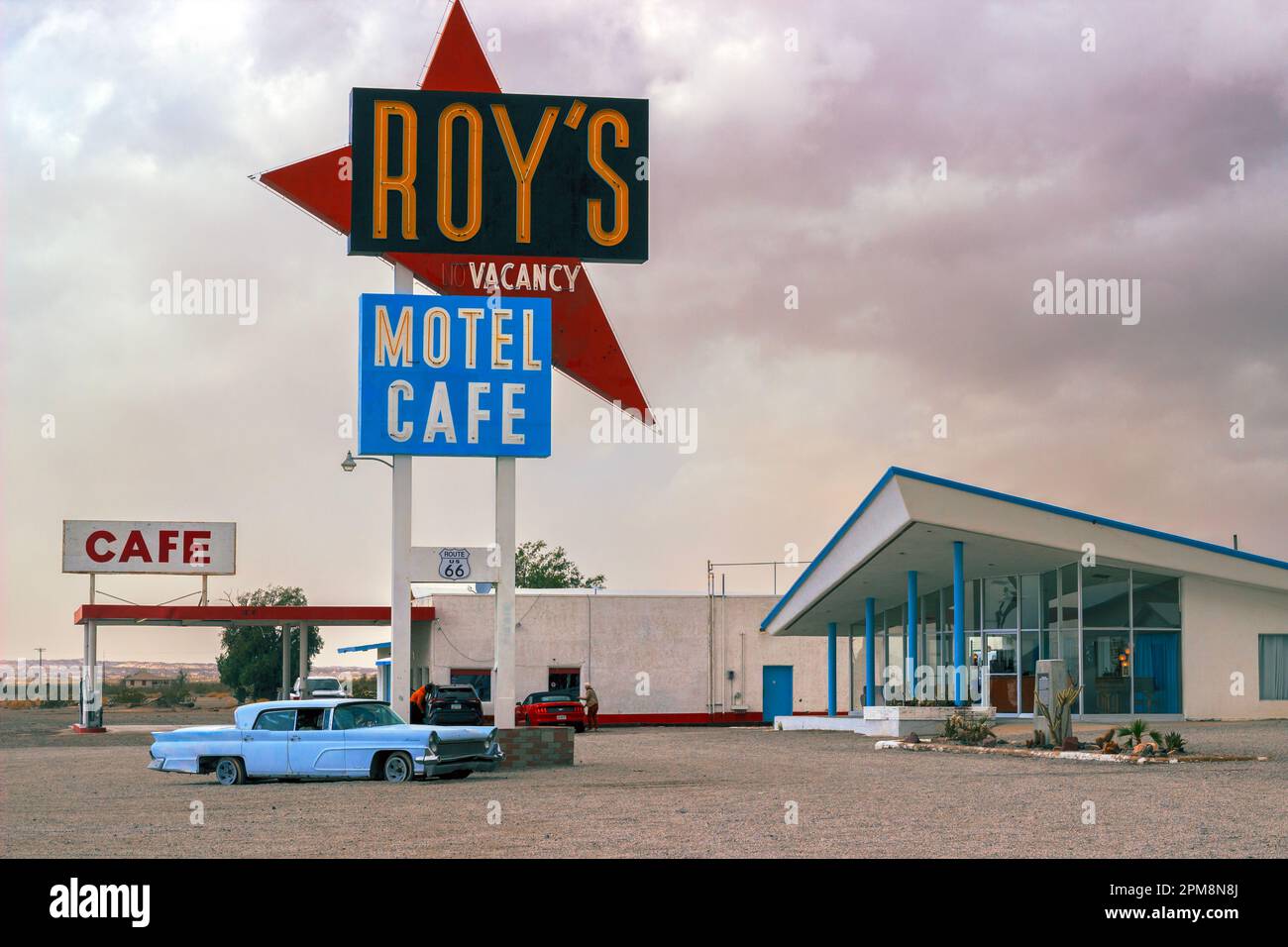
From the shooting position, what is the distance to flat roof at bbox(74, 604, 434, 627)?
165 feet

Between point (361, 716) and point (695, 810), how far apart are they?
741 centimetres

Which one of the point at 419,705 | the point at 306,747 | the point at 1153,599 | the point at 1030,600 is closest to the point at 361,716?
the point at 306,747

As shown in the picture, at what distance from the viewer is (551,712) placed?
42969mm

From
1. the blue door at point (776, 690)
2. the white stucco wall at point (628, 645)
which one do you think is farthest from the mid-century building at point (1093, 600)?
the blue door at point (776, 690)

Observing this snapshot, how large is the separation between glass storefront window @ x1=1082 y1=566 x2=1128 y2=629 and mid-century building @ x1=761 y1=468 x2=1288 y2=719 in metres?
0.03

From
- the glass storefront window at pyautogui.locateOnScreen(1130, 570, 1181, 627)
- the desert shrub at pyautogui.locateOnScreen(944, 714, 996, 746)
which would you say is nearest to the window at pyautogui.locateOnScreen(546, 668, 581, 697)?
the glass storefront window at pyautogui.locateOnScreen(1130, 570, 1181, 627)

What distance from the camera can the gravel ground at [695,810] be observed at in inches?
527

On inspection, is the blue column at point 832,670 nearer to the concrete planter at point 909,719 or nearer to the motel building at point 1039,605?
the motel building at point 1039,605

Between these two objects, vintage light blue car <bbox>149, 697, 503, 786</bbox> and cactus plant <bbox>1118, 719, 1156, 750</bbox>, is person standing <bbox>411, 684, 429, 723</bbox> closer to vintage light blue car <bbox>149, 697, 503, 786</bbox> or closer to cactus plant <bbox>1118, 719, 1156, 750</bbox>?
vintage light blue car <bbox>149, 697, 503, 786</bbox>

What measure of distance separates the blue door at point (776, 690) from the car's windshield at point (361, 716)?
3948cm

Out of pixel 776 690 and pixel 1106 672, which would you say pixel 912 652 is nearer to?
pixel 1106 672
